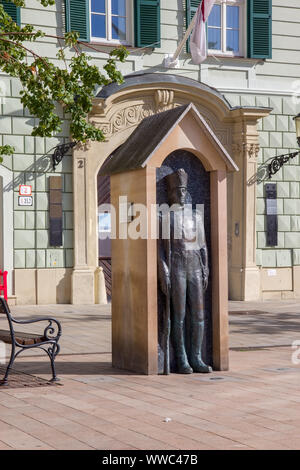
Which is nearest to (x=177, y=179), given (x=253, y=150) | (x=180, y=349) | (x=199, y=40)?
(x=180, y=349)

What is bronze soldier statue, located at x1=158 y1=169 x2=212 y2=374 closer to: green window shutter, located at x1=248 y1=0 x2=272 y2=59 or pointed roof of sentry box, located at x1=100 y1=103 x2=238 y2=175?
pointed roof of sentry box, located at x1=100 y1=103 x2=238 y2=175

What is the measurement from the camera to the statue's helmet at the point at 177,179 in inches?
340

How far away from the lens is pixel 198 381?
26.9ft

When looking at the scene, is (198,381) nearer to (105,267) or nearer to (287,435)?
(287,435)

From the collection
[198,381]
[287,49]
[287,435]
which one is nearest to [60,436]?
[287,435]

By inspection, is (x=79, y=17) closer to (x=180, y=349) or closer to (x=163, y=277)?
(x=163, y=277)

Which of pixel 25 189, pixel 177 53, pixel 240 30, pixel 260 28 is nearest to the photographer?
pixel 25 189

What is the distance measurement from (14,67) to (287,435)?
801cm

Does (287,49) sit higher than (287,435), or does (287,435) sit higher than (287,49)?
(287,49)

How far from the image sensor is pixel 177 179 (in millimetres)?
8633

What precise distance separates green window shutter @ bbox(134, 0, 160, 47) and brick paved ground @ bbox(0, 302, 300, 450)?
9125 millimetres

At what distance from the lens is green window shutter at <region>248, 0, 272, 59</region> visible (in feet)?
62.6

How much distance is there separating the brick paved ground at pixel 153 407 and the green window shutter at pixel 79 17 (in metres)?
8.65

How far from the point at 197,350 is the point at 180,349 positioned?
0.58ft
